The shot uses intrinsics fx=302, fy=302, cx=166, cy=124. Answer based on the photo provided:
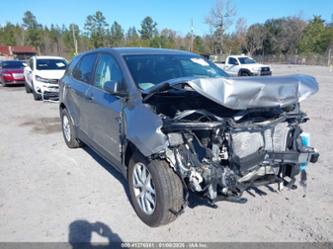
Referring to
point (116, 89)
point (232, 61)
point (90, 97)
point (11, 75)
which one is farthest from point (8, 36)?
point (116, 89)

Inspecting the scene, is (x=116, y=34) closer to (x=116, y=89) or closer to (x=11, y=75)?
(x=11, y=75)

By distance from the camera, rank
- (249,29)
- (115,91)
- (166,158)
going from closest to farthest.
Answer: (166,158) < (115,91) < (249,29)

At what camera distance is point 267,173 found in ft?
10.6

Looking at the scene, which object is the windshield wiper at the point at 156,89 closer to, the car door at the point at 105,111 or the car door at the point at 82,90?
the car door at the point at 105,111

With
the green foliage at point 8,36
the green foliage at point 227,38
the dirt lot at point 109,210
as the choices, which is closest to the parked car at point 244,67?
the dirt lot at point 109,210

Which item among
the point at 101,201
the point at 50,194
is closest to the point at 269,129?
the point at 101,201

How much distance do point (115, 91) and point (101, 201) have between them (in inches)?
55.7

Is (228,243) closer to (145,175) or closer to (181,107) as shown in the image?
(145,175)

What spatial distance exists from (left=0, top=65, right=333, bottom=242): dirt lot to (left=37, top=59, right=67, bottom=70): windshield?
7.82 metres

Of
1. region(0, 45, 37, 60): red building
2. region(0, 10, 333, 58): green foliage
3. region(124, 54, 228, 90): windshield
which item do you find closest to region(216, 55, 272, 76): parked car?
region(124, 54, 228, 90): windshield

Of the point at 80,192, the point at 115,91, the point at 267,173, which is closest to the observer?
the point at 267,173

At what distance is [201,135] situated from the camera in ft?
9.63

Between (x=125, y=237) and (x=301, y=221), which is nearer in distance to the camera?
(x=125, y=237)

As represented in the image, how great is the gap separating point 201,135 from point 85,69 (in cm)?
283
